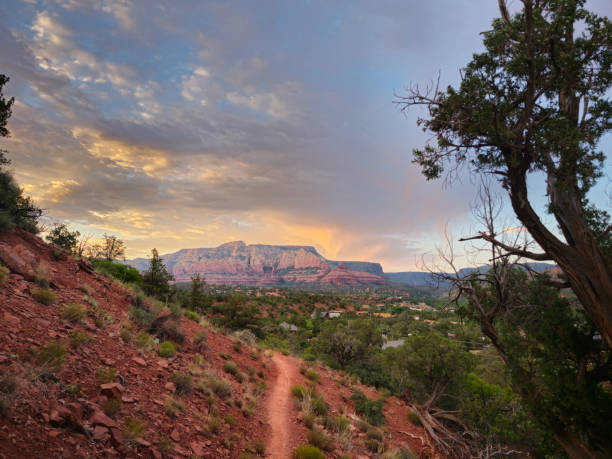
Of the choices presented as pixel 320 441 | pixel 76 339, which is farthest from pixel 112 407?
pixel 320 441

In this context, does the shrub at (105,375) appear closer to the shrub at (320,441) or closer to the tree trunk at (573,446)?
the shrub at (320,441)

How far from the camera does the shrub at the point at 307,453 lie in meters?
6.78

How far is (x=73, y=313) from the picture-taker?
21.2 ft

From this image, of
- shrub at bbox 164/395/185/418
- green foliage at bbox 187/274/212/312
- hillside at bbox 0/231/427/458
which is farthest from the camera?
green foliage at bbox 187/274/212/312

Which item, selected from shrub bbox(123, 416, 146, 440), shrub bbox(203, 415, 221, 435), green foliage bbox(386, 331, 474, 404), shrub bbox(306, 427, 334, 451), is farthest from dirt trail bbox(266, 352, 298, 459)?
green foliage bbox(386, 331, 474, 404)

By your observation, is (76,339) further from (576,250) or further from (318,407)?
(576,250)

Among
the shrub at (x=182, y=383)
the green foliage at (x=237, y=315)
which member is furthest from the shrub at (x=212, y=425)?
the green foliage at (x=237, y=315)

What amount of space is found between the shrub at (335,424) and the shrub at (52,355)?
8193 millimetres

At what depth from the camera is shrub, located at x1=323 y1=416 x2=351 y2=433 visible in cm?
922

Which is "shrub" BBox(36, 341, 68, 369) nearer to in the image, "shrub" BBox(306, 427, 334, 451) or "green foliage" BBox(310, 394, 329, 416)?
"shrub" BBox(306, 427, 334, 451)

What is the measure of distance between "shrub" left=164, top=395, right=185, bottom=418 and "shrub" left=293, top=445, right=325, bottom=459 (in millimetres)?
3173

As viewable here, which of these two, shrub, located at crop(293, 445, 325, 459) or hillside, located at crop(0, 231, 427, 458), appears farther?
shrub, located at crop(293, 445, 325, 459)

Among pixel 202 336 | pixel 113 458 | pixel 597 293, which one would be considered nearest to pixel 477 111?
pixel 597 293

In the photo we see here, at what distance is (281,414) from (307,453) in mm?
2464
